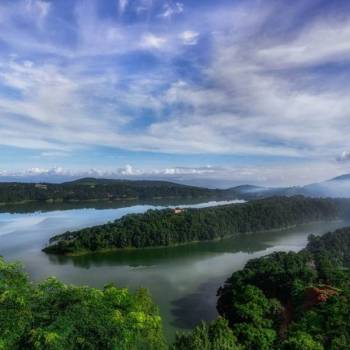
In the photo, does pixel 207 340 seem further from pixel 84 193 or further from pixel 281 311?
pixel 84 193

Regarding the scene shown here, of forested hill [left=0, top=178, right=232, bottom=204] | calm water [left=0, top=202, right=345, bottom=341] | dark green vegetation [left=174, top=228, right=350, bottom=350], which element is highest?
forested hill [left=0, top=178, right=232, bottom=204]

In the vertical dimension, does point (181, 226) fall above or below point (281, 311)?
above

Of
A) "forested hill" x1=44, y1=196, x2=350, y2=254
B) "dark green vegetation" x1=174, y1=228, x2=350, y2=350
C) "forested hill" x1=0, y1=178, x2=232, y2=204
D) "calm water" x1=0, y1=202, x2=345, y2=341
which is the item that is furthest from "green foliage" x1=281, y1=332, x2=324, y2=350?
"forested hill" x1=0, y1=178, x2=232, y2=204

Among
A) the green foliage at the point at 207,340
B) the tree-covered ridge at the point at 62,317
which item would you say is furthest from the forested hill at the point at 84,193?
the tree-covered ridge at the point at 62,317

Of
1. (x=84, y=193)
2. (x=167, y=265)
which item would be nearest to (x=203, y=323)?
(x=167, y=265)

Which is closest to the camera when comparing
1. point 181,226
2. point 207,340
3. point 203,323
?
point 207,340

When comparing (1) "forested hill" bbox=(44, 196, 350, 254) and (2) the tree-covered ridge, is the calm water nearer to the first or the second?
(1) "forested hill" bbox=(44, 196, 350, 254)

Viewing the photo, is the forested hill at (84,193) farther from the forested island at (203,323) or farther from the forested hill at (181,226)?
the forested island at (203,323)
